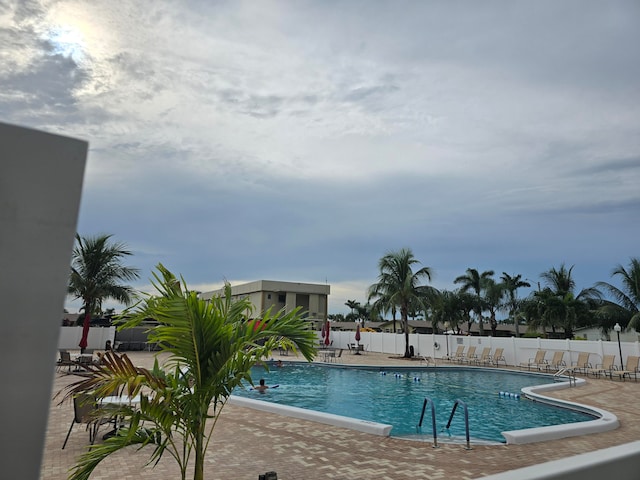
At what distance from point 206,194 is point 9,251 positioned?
16322mm

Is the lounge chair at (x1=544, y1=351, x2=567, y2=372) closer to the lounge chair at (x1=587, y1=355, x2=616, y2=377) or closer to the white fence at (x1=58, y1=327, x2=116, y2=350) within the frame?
the lounge chair at (x1=587, y1=355, x2=616, y2=377)

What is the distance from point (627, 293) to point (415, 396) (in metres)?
25.8

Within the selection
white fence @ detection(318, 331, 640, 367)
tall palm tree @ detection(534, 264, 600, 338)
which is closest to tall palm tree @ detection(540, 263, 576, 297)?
tall palm tree @ detection(534, 264, 600, 338)

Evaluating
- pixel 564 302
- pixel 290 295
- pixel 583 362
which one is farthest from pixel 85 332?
pixel 564 302

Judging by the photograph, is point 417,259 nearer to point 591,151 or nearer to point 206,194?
point 591,151

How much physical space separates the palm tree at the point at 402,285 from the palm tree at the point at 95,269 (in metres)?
16.3

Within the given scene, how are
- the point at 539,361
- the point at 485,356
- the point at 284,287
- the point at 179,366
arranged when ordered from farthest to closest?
the point at 284,287
the point at 485,356
the point at 539,361
the point at 179,366

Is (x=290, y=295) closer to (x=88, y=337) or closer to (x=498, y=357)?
(x=88, y=337)

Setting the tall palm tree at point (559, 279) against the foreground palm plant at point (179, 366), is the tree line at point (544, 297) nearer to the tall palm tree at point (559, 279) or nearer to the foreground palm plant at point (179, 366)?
the tall palm tree at point (559, 279)

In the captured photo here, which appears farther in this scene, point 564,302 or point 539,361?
point 564,302

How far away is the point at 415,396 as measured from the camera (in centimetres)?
1616

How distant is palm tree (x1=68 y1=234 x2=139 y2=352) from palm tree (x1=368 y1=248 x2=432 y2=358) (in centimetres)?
1627

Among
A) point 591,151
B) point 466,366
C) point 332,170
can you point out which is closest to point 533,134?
point 591,151

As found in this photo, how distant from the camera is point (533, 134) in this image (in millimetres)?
15945
